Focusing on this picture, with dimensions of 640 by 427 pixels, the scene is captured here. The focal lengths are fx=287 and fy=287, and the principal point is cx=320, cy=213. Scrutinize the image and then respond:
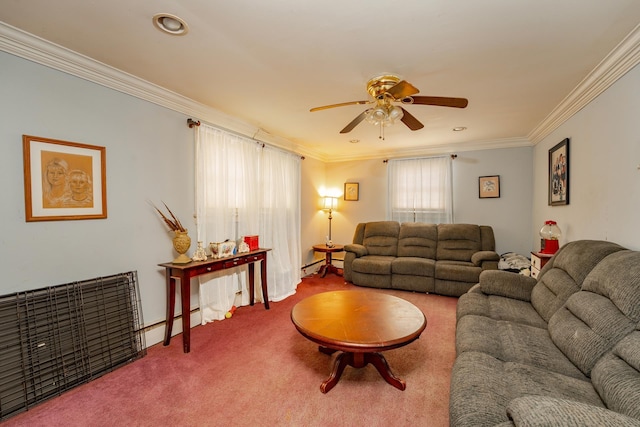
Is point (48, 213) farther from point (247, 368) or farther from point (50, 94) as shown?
point (247, 368)

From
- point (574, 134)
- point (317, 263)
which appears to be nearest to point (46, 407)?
point (317, 263)

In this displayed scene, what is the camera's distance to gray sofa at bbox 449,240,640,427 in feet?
3.13

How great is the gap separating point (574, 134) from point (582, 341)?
2467 mm

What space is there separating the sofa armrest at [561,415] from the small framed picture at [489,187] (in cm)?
440

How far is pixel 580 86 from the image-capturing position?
2.61 meters

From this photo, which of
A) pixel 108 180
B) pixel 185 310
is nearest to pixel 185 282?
pixel 185 310

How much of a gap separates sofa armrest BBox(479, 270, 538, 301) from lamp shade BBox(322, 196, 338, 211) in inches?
130

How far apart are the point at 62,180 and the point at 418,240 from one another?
14.8 ft

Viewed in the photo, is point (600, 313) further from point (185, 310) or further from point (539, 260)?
point (185, 310)

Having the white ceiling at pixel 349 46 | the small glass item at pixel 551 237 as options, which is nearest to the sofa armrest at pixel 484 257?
the small glass item at pixel 551 237

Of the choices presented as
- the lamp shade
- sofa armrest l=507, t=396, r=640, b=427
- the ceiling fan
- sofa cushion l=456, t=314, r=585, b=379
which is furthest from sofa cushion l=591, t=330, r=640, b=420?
the lamp shade

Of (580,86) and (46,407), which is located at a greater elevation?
(580,86)

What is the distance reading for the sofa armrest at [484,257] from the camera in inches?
159

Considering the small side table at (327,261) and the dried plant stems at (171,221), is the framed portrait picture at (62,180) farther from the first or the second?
the small side table at (327,261)
